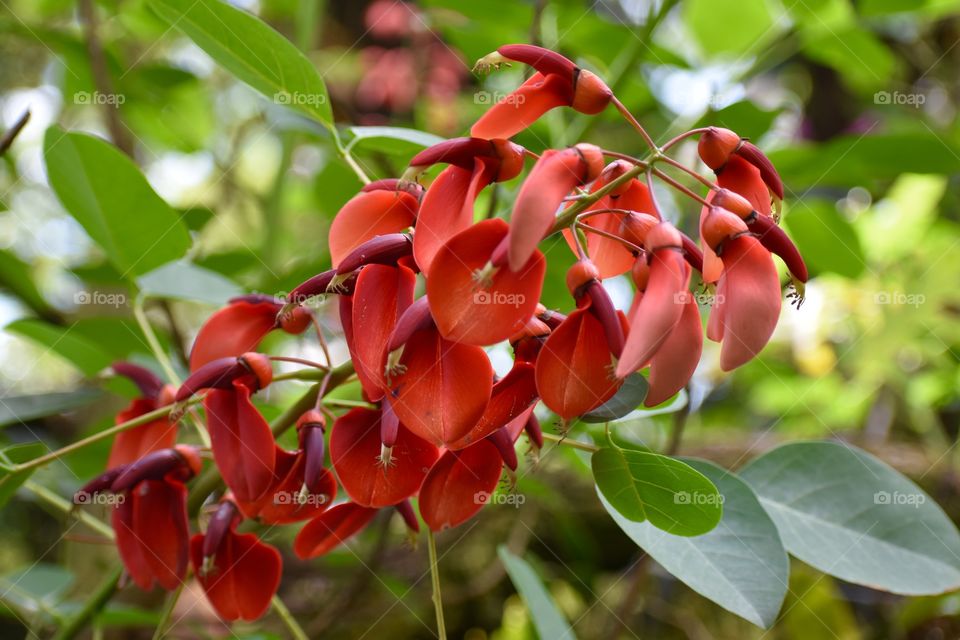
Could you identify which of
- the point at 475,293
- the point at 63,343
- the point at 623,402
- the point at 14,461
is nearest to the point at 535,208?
the point at 475,293

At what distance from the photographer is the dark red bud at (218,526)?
1.89ft

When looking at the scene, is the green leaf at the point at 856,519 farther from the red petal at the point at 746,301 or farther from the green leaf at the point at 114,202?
the green leaf at the point at 114,202

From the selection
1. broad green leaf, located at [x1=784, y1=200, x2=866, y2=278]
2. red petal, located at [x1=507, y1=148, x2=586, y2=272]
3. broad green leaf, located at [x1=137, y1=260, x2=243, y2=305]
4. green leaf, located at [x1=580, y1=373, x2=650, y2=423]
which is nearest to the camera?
red petal, located at [x1=507, y1=148, x2=586, y2=272]

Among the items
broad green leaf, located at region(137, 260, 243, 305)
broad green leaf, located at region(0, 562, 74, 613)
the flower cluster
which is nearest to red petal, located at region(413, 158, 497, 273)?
the flower cluster

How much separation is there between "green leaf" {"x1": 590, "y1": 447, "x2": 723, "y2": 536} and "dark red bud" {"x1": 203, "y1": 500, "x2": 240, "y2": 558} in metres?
0.25

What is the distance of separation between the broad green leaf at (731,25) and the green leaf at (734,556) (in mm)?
760

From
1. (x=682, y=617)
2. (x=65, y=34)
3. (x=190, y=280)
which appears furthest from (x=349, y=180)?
(x=682, y=617)

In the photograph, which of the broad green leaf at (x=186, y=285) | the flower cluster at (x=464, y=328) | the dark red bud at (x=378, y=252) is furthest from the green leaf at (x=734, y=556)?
the broad green leaf at (x=186, y=285)

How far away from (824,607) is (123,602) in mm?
1055

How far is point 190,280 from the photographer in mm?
875

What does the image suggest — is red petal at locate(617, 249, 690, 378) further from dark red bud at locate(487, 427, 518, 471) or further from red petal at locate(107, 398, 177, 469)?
red petal at locate(107, 398, 177, 469)

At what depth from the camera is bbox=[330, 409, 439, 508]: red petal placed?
0.52 meters

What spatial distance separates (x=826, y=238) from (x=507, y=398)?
0.77 meters

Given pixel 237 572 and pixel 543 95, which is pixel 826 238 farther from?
pixel 237 572
